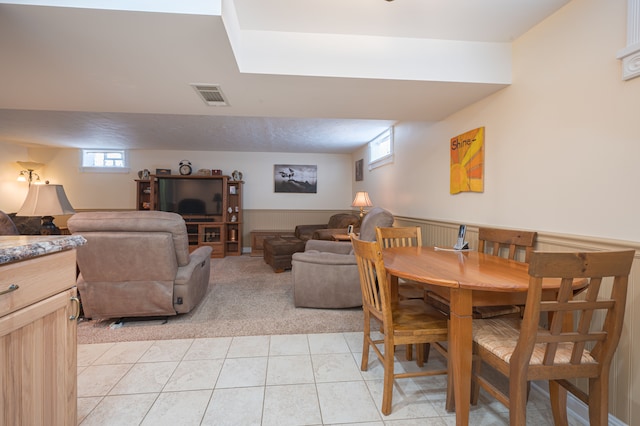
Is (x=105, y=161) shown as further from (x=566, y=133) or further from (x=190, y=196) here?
(x=566, y=133)

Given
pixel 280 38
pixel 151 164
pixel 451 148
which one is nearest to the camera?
pixel 280 38

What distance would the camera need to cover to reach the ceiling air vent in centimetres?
219

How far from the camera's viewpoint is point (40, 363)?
989 millimetres

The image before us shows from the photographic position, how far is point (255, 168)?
6488 mm

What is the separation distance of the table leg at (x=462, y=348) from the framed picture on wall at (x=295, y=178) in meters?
5.57

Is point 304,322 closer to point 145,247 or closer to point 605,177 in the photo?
point 145,247

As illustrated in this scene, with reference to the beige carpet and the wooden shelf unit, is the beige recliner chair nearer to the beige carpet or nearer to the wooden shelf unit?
the beige carpet

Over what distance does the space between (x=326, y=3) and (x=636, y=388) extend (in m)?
2.65

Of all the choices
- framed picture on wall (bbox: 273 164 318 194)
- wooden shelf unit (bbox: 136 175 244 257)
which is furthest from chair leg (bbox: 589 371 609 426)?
framed picture on wall (bbox: 273 164 318 194)

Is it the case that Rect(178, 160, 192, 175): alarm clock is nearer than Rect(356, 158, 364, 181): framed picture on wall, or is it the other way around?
Rect(356, 158, 364, 181): framed picture on wall

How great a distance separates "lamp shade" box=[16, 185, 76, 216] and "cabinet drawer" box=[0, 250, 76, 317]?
7.00ft

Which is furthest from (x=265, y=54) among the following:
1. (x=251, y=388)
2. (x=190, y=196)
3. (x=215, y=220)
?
(x=190, y=196)

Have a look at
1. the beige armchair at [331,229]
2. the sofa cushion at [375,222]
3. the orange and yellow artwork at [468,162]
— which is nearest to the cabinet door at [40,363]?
the sofa cushion at [375,222]

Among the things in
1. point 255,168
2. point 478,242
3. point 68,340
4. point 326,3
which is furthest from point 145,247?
point 255,168
